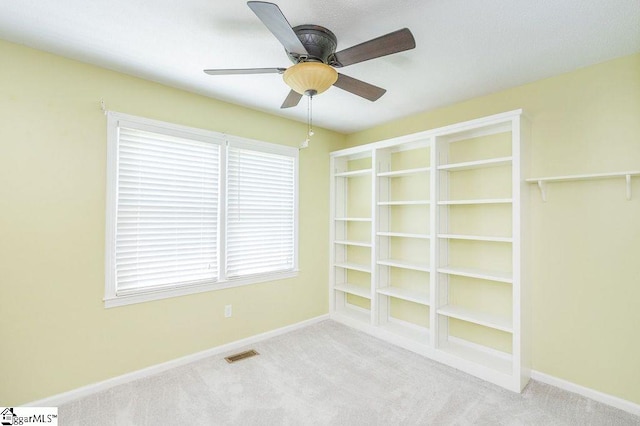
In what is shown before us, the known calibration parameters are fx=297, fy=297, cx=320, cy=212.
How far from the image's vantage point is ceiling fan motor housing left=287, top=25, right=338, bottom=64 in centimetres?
182

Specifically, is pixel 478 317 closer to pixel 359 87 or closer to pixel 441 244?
pixel 441 244

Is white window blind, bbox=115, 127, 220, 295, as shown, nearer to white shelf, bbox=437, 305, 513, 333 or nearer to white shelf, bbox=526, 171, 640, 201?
white shelf, bbox=437, 305, 513, 333

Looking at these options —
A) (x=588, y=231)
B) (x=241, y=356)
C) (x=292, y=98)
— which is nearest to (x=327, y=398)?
(x=241, y=356)

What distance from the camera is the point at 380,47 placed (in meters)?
1.58

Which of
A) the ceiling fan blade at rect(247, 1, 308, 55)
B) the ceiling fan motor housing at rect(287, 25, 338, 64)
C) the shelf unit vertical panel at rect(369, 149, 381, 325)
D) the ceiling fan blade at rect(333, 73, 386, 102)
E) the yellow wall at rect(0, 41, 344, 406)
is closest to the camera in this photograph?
the ceiling fan blade at rect(247, 1, 308, 55)

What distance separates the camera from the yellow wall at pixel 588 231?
2.21 m

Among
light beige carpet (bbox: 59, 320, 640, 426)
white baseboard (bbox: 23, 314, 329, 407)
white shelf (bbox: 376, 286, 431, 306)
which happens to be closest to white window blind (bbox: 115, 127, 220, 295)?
white baseboard (bbox: 23, 314, 329, 407)

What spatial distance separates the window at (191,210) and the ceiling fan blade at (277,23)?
5.66ft

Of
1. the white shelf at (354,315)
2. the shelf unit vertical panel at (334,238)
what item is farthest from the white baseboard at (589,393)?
the shelf unit vertical panel at (334,238)

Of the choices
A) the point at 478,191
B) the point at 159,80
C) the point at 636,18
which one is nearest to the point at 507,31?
the point at 636,18

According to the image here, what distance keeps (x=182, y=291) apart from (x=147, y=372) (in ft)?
2.38

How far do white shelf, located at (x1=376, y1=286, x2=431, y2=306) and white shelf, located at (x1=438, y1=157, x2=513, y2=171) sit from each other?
4.58 ft

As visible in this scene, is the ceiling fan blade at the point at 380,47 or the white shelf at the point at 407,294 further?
the white shelf at the point at 407,294

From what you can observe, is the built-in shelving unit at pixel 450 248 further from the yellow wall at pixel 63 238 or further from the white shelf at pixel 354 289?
the yellow wall at pixel 63 238
